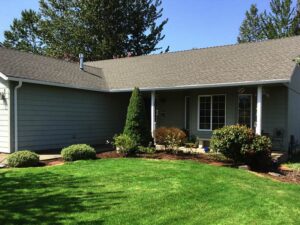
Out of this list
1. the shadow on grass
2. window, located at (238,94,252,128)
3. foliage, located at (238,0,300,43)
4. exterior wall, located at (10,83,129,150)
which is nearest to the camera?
the shadow on grass

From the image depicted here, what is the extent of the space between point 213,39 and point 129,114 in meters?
24.7

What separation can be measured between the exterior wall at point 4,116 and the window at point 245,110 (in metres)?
9.29

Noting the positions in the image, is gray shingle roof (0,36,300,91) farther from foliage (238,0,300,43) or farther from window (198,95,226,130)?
foliage (238,0,300,43)

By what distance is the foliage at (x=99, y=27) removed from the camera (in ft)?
107

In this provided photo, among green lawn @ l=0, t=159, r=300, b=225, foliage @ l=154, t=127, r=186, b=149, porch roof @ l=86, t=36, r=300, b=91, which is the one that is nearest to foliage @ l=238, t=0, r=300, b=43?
porch roof @ l=86, t=36, r=300, b=91

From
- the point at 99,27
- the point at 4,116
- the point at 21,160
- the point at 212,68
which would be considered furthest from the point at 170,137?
the point at 99,27

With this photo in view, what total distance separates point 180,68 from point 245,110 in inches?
147

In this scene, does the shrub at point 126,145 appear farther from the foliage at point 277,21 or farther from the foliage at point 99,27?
the foliage at point 277,21

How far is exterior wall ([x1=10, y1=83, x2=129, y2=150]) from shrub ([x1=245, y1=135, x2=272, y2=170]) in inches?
304

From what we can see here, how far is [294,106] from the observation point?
1431 centimetres

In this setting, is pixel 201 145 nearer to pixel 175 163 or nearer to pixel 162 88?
pixel 162 88

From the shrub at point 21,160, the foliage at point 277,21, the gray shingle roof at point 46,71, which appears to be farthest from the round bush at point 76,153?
the foliage at point 277,21

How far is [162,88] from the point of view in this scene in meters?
14.1

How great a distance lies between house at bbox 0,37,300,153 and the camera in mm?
11969
